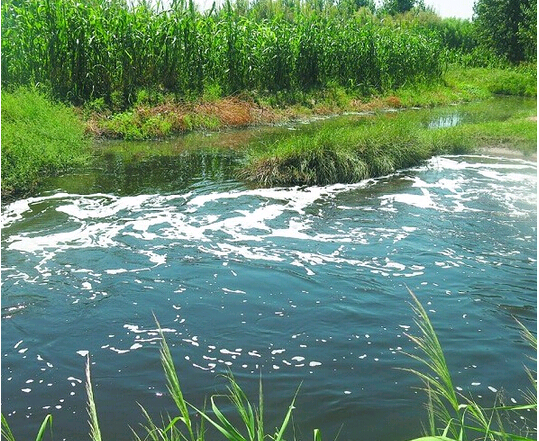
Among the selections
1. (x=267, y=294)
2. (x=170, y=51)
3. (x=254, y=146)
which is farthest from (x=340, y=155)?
(x=170, y=51)

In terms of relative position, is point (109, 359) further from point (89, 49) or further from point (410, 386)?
point (89, 49)

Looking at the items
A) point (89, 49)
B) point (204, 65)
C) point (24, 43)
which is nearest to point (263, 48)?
point (204, 65)

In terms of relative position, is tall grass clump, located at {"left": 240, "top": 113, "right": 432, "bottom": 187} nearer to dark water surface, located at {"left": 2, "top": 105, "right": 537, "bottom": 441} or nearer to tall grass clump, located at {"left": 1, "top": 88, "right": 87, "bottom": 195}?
dark water surface, located at {"left": 2, "top": 105, "right": 537, "bottom": 441}

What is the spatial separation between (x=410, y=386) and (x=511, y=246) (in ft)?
12.0

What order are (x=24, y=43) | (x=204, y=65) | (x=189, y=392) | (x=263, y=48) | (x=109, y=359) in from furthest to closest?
(x=263, y=48)
(x=204, y=65)
(x=24, y=43)
(x=109, y=359)
(x=189, y=392)

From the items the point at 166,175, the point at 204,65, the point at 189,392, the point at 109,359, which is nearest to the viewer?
the point at 189,392

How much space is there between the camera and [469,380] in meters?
4.62

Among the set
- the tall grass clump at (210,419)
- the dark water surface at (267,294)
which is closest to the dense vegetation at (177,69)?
the dark water surface at (267,294)

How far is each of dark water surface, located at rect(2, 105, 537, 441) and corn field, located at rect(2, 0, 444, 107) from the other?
19.2 feet

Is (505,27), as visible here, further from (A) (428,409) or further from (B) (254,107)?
(A) (428,409)

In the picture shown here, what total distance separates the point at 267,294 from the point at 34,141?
249 inches

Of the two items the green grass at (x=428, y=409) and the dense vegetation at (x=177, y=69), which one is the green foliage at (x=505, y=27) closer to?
the dense vegetation at (x=177, y=69)

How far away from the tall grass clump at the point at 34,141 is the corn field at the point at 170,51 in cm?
202

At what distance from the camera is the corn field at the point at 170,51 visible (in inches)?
592
